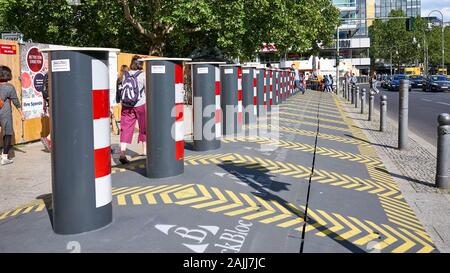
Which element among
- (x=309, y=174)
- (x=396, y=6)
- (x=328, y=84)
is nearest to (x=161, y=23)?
(x=309, y=174)

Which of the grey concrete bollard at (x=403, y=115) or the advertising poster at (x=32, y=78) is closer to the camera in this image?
the grey concrete bollard at (x=403, y=115)

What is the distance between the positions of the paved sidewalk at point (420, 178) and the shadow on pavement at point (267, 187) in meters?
0.88

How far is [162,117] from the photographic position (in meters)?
5.77

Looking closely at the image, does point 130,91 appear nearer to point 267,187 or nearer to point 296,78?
point 267,187

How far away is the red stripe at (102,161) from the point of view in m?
4.00

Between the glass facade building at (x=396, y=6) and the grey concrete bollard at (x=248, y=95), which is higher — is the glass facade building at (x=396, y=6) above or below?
above

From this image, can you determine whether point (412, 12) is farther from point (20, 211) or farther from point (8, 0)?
point (20, 211)

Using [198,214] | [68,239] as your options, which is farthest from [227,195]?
[68,239]

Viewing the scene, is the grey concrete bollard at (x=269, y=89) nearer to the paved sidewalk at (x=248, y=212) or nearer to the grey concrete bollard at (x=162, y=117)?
the paved sidewalk at (x=248, y=212)

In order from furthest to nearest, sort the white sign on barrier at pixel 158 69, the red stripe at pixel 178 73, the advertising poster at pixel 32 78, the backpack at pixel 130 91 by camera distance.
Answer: the advertising poster at pixel 32 78 < the backpack at pixel 130 91 < the red stripe at pixel 178 73 < the white sign on barrier at pixel 158 69

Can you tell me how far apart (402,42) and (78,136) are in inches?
4512

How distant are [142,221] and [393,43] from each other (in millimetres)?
115760

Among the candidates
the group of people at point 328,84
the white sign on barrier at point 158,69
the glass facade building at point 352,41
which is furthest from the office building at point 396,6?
the white sign on barrier at point 158,69

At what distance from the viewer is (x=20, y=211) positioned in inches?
189
